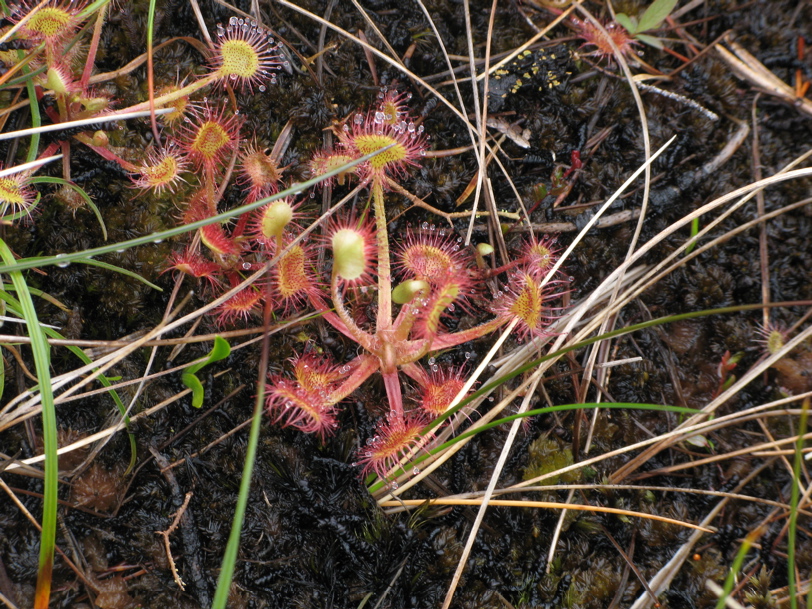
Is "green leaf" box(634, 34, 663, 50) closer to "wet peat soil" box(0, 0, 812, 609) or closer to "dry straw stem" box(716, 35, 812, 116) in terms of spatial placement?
"wet peat soil" box(0, 0, 812, 609)

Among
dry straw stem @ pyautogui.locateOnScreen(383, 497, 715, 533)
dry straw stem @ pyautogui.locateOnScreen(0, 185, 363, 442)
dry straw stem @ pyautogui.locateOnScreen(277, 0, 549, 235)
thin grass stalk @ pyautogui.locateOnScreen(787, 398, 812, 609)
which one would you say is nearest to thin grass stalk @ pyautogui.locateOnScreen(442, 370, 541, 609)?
dry straw stem @ pyautogui.locateOnScreen(383, 497, 715, 533)

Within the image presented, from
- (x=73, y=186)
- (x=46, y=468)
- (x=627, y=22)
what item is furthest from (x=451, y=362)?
(x=627, y=22)

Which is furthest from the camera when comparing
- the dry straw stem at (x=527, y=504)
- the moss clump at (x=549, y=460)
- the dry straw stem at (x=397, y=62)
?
the dry straw stem at (x=397, y=62)

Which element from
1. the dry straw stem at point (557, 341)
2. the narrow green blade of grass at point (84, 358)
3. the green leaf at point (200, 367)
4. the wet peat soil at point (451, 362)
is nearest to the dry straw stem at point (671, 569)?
the wet peat soil at point (451, 362)

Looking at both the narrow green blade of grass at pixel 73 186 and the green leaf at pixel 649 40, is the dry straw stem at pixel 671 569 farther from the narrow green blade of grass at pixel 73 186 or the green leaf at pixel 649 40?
the narrow green blade of grass at pixel 73 186

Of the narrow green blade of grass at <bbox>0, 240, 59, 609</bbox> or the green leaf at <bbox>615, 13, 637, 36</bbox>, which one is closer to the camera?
the narrow green blade of grass at <bbox>0, 240, 59, 609</bbox>

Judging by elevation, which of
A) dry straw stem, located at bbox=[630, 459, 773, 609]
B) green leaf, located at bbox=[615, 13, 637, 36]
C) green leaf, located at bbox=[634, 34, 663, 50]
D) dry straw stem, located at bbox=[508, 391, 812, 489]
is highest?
green leaf, located at bbox=[615, 13, 637, 36]

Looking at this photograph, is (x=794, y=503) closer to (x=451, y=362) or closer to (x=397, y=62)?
(x=451, y=362)
